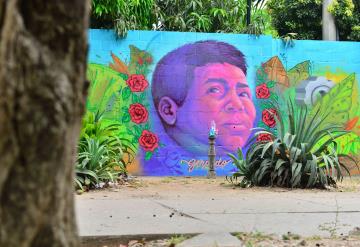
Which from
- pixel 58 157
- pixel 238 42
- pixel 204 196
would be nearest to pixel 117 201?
pixel 204 196

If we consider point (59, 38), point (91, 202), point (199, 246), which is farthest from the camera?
point (91, 202)

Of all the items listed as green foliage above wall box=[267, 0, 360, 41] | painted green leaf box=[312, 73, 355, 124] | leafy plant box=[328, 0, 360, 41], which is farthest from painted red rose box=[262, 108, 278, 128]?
green foliage above wall box=[267, 0, 360, 41]

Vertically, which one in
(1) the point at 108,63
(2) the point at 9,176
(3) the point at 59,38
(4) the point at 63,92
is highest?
(1) the point at 108,63

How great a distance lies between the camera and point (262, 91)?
1173 cm

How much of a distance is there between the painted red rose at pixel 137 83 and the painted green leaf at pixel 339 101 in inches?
165

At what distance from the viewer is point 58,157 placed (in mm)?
1677

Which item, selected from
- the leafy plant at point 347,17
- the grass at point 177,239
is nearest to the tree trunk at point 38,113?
the grass at point 177,239

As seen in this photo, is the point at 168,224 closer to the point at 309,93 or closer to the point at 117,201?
the point at 117,201

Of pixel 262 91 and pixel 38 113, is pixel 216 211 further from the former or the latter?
pixel 262 91

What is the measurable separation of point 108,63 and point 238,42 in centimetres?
306

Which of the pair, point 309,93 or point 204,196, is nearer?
point 204,196

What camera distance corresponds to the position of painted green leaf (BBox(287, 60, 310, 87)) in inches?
470

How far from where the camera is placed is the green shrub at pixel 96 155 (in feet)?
25.9

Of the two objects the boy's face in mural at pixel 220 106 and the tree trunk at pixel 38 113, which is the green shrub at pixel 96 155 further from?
the tree trunk at pixel 38 113
